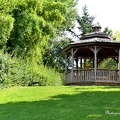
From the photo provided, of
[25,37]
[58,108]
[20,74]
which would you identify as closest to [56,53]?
[25,37]

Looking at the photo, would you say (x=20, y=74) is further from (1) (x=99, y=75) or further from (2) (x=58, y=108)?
(2) (x=58, y=108)

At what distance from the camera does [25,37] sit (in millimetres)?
24406

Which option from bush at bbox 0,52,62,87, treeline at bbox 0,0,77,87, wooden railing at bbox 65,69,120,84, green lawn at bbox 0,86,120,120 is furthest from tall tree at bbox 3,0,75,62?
green lawn at bbox 0,86,120,120

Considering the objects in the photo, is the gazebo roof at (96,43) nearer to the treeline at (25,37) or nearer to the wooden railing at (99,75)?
the wooden railing at (99,75)

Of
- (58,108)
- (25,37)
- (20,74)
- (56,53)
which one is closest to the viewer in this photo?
(58,108)

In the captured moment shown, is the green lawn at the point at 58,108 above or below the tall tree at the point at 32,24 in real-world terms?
below

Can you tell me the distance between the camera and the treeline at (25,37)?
19.0 m

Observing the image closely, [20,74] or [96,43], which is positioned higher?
[96,43]

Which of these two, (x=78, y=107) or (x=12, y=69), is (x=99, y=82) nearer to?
(x=12, y=69)

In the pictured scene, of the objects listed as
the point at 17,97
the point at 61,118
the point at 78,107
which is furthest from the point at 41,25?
the point at 61,118

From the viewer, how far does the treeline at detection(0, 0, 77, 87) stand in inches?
749

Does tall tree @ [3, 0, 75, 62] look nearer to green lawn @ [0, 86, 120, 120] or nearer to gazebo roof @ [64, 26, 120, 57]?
gazebo roof @ [64, 26, 120, 57]

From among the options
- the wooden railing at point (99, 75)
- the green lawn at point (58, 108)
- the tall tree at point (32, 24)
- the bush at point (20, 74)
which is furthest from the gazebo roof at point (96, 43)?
the green lawn at point (58, 108)

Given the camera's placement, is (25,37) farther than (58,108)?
Yes
